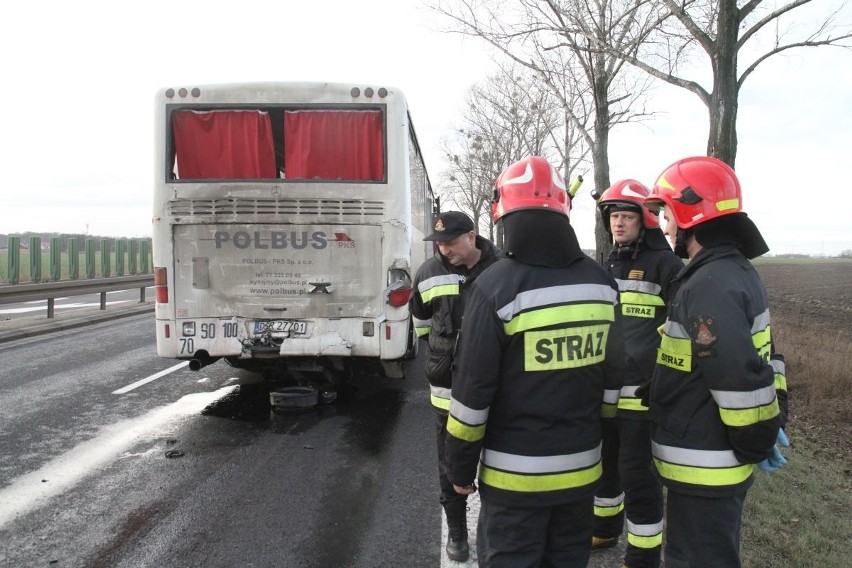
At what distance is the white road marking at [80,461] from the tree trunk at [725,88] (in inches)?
269

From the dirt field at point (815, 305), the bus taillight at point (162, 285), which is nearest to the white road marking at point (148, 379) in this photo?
the bus taillight at point (162, 285)

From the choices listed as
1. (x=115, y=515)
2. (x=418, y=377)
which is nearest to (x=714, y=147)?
(x=418, y=377)

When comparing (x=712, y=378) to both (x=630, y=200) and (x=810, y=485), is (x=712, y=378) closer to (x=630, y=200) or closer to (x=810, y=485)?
Answer: (x=630, y=200)

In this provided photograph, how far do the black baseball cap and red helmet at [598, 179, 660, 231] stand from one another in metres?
0.82

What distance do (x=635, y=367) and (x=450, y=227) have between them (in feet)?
4.24

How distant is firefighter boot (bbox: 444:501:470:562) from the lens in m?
3.36

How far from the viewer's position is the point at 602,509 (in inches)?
140

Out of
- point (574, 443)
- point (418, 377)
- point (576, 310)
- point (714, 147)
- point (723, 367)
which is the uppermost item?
point (714, 147)

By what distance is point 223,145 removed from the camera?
587cm

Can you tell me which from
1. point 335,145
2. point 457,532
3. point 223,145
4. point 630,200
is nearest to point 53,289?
point 223,145

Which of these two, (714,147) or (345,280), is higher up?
(714,147)

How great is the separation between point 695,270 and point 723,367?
426 mm

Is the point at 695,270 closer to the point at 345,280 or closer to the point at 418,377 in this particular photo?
the point at 345,280

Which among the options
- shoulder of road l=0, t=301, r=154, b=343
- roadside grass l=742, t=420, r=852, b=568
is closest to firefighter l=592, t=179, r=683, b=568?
roadside grass l=742, t=420, r=852, b=568
